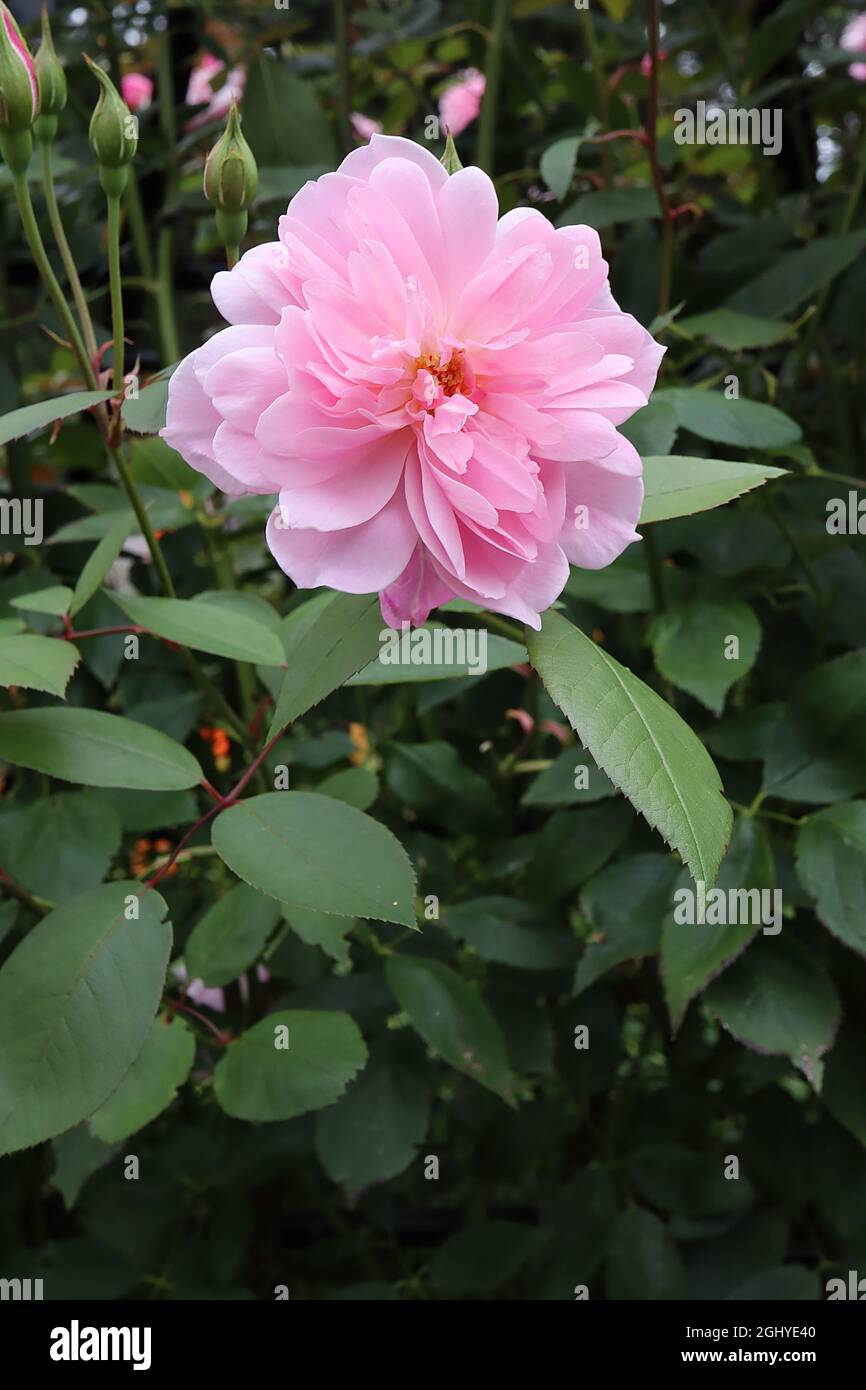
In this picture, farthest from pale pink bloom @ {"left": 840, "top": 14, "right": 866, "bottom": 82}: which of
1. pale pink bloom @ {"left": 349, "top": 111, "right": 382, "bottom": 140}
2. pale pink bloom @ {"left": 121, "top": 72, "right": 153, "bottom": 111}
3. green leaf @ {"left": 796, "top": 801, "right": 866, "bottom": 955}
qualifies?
green leaf @ {"left": 796, "top": 801, "right": 866, "bottom": 955}

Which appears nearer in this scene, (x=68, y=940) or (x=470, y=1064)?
(x=68, y=940)

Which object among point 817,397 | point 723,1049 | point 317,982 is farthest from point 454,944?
point 817,397

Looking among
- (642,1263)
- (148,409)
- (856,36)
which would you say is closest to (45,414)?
(148,409)

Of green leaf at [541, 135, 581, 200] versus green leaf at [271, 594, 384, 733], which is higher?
green leaf at [541, 135, 581, 200]

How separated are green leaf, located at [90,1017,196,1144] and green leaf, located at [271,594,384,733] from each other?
22 centimetres

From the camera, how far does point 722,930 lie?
0.57m

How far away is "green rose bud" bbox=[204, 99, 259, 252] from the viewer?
1.32 feet

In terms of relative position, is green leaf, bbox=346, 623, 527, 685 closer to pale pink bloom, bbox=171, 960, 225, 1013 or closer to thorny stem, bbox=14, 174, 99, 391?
thorny stem, bbox=14, 174, 99, 391

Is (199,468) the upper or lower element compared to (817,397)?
lower

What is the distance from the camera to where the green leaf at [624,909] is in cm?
60

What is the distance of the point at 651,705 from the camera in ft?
1.16

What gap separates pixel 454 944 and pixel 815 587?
1.01 feet

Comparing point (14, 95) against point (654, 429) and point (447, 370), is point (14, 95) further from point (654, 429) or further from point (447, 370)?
point (654, 429)

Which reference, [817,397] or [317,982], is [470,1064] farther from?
[817,397]
